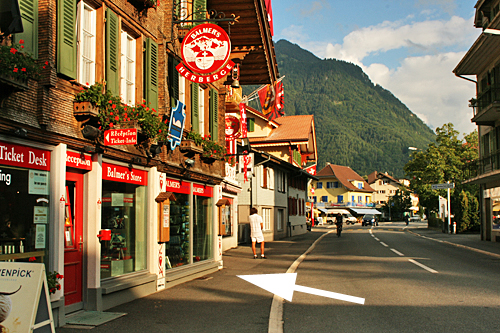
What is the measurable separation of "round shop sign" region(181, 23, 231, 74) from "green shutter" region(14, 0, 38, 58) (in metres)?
4.47

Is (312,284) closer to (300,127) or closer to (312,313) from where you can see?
(312,313)

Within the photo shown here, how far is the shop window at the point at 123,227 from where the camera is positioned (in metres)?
8.88

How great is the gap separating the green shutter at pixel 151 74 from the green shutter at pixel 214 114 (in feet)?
14.5

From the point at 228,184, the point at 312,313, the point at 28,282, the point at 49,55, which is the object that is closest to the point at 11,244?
the point at 28,282

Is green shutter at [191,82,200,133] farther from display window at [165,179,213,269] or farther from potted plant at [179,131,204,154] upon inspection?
display window at [165,179,213,269]

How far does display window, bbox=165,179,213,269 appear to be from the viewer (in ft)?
39.1

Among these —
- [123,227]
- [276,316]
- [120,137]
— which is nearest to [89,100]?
[120,137]

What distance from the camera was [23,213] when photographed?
263 inches

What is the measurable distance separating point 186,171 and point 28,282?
306 inches

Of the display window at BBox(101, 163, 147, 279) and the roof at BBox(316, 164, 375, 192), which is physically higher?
the roof at BBox(316, 164, 375, 192)

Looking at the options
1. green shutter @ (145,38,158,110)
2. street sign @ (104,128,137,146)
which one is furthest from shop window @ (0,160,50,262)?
green shutter @ (145,38,158,110)

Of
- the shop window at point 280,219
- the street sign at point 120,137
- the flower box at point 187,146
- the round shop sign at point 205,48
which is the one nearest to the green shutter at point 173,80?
the round shop sign at point 205,48

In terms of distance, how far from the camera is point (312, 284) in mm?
11156

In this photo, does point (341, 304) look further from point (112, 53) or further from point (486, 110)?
point (486, 110)
